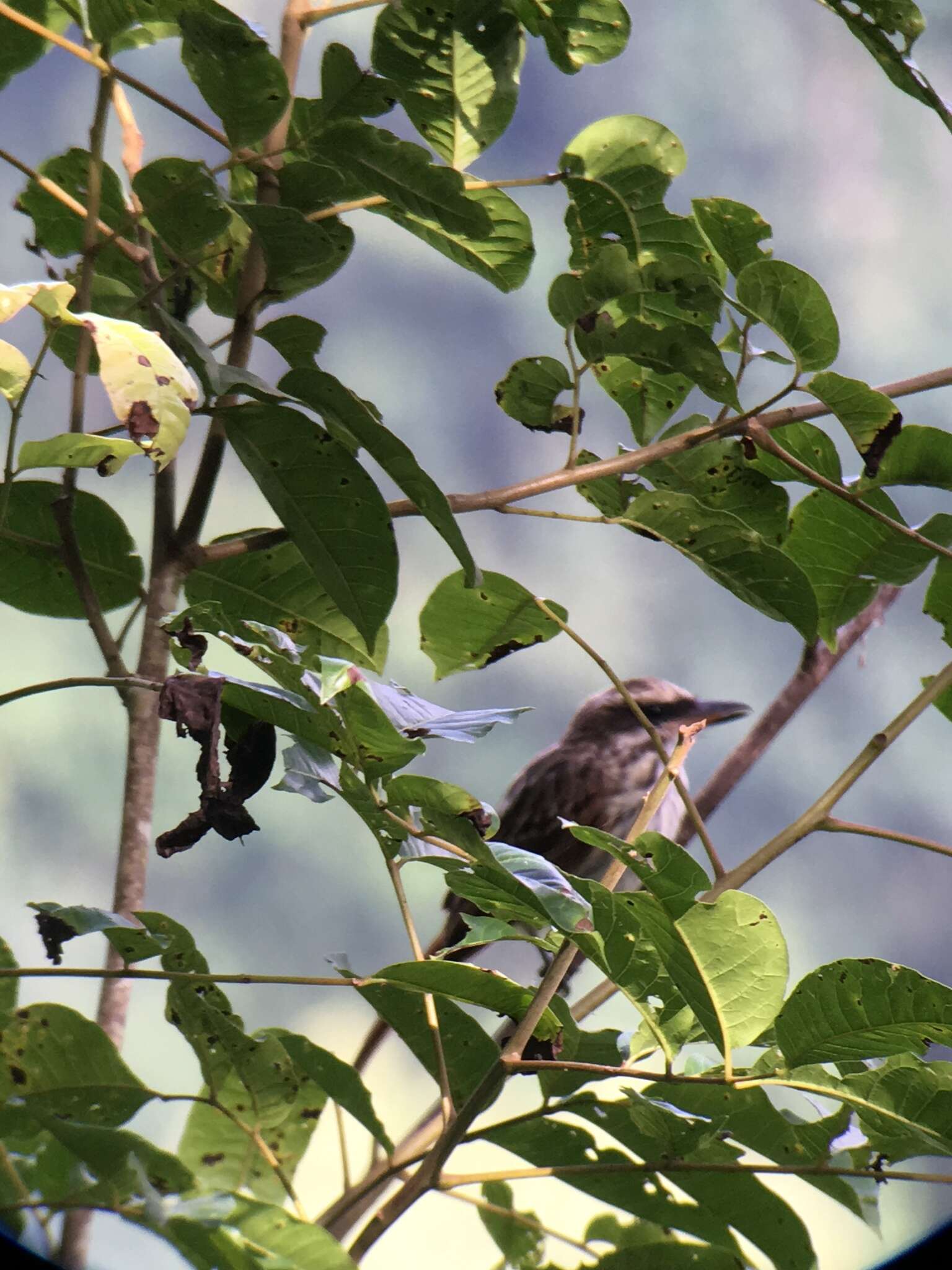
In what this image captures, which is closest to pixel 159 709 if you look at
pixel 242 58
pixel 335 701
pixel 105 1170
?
pixel 335 701

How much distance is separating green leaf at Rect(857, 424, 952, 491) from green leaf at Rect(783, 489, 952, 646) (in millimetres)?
45

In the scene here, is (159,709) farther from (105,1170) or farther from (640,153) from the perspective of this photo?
(640,153)

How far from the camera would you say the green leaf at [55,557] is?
686 mm

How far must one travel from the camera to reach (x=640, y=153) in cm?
67

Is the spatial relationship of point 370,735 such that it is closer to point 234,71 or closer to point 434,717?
point 434,717

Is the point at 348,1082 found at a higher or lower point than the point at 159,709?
lower

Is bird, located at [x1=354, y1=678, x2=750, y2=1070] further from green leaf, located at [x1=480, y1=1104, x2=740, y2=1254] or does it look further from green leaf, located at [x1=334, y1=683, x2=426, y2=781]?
green leaf, located at [x1=334, y1=683, x2=426, y2=781]

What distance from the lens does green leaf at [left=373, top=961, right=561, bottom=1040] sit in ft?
1.67

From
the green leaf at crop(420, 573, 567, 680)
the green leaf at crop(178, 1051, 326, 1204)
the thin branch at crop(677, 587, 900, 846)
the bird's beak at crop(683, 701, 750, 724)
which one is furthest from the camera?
the bird's beak at crop(683, 701, 750, 724)

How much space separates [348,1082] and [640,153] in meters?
0.51

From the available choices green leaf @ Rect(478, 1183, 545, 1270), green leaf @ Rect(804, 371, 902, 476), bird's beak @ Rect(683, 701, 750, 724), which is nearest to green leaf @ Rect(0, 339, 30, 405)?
green leaf @ Rect(804, 371, 902, 476)

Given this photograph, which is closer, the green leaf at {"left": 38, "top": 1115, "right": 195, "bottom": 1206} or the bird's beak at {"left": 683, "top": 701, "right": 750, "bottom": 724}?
the green leaf at {"left": 38, "top": 1115, "right": 195, "bottom": 1206}

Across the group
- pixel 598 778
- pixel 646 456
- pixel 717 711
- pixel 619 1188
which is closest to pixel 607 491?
pixel 646 456

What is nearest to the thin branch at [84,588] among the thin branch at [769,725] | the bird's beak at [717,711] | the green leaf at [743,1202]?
the green leaf at [743,1202]
